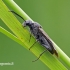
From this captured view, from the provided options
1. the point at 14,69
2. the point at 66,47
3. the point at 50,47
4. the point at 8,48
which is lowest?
the point at 66,47

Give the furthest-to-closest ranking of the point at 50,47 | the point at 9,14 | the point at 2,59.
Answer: the point at 2,59
the point at 50,47
the point at 9,14

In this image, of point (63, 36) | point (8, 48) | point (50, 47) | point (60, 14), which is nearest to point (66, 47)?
point (63, 36)

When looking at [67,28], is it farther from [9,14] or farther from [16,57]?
[9,14]

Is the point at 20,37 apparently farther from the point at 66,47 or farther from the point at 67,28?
the point at 67,28

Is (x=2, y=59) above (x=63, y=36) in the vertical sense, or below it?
above

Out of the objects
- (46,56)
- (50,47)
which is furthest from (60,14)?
(46,56)

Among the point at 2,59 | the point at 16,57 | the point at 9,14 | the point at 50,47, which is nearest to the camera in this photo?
the point at 9,14

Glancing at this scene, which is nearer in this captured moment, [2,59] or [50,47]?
[50,47]
